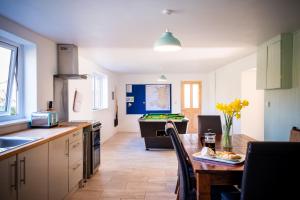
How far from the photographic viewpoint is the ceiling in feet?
7.84

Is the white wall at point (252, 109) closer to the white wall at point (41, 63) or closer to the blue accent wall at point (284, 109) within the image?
the blue accent wall at point (284, 109)

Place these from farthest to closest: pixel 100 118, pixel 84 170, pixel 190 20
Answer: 1. pixel 100 118
2. pixel 84 170
3. pixel 190 20

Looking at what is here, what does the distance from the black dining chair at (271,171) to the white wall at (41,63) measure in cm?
287

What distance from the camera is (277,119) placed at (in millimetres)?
3898

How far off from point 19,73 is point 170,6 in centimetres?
225

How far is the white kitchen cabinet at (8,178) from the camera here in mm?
1862

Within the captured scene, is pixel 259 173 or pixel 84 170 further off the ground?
pixel 259 173

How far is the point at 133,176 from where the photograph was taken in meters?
4.06

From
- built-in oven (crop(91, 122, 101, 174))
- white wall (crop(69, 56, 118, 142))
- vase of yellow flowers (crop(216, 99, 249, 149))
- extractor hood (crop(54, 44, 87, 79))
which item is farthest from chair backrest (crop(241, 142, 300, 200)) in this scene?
white wall (crop(69, 56, 118, 142))

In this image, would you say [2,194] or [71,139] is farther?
[71,139]

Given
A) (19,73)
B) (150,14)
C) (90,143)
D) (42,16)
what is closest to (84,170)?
(90,143)

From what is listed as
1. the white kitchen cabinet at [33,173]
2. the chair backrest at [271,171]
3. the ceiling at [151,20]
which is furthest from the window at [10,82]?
the chair backrest at [271,171]

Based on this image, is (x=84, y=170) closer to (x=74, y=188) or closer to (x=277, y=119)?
(x=74, y=188)

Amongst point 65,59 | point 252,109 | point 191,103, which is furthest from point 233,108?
point 191,103
